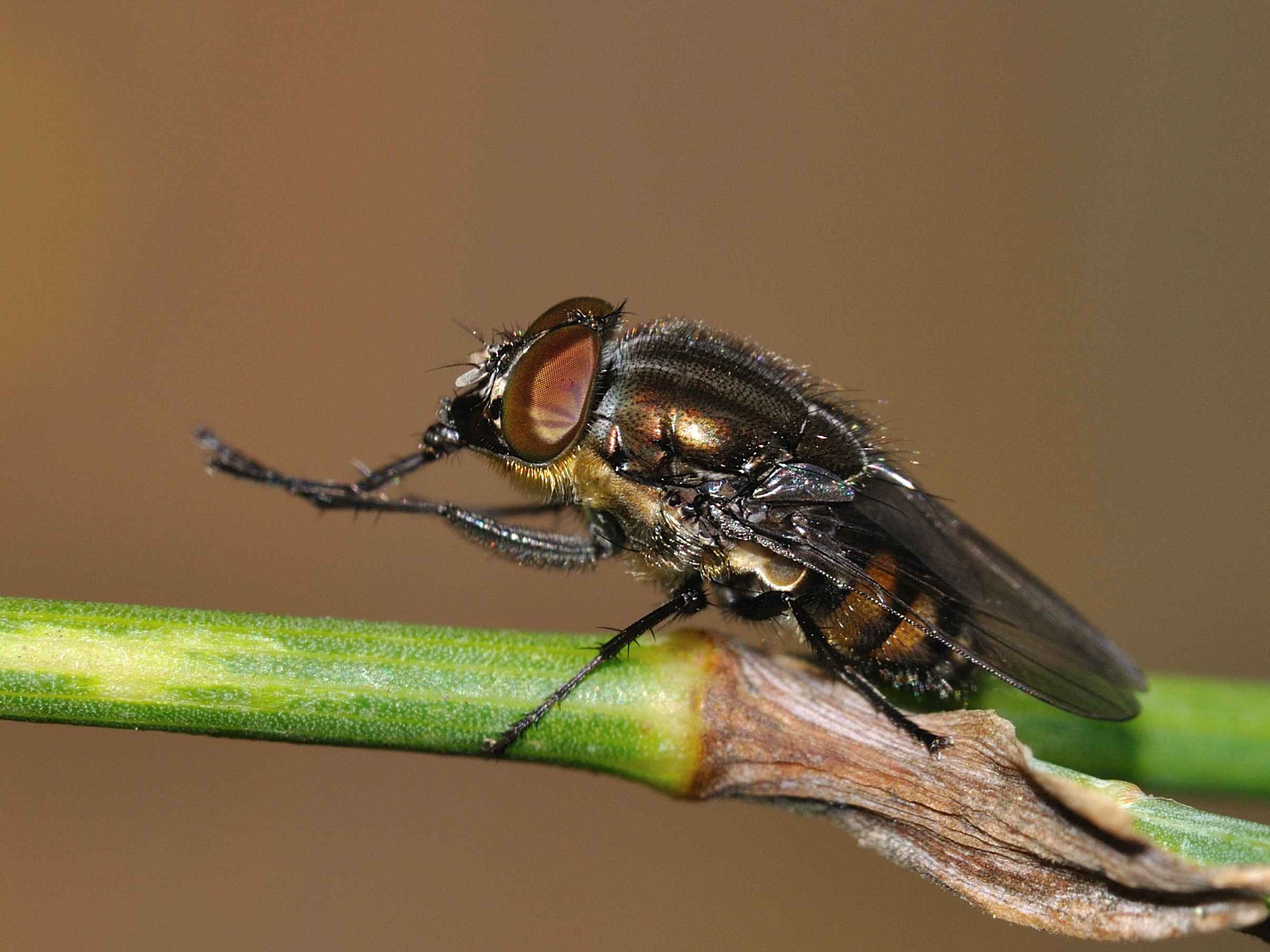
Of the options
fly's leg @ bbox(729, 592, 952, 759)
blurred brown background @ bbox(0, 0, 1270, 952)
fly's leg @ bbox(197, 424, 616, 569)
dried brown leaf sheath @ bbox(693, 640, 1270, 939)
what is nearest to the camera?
dried brown leaf sheath @ bbox(693, 640, 1270, 939)

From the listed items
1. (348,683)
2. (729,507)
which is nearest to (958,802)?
(729,507)

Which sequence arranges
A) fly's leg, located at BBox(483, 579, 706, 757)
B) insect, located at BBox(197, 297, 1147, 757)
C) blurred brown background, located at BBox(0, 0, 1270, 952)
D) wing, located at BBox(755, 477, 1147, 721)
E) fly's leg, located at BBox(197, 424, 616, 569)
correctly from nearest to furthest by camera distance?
fly's leg, located at BBox(483, 579, 706, 757) → wing, located at BBox(755, 477, 1147, 721) → insect, located at BBox(197, 297, 1147, 757) → fly's leg, located at BBox(197, 424, 616, 569) → blurred brown background, located at BBox(0, 0, 1270, 952)

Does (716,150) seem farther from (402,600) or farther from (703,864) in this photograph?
(703,864)

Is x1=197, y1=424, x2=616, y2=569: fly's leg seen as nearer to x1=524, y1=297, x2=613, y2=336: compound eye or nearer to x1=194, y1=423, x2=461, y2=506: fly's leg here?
x1=194, y1=423, x2=461, y2=506: fly's leg

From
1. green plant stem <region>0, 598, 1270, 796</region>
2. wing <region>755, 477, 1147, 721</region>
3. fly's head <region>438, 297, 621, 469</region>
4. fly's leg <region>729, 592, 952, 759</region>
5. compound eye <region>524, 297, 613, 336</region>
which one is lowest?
green plant stem <region>0, 598, 1270, 796</region>

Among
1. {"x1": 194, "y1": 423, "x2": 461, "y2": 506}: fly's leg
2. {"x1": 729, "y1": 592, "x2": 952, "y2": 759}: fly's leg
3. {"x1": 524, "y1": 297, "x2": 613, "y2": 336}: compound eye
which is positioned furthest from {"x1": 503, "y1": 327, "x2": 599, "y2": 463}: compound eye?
{"x1": 729, "y1": 592, "x2": 952, "y2": 759}: fly's leg

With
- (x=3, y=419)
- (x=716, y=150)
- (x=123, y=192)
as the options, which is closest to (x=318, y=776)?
(x=3, y=419)

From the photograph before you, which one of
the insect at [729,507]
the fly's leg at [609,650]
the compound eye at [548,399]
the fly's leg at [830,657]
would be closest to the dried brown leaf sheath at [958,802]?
the fly's leg at [830,657]

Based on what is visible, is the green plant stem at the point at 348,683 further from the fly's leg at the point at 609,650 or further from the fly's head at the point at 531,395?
the fly's head at the point at 531,395

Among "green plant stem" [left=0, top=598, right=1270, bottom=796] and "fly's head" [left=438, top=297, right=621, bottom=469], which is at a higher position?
"fly's head" [left=438, top=297, right=621, bottom=469]
